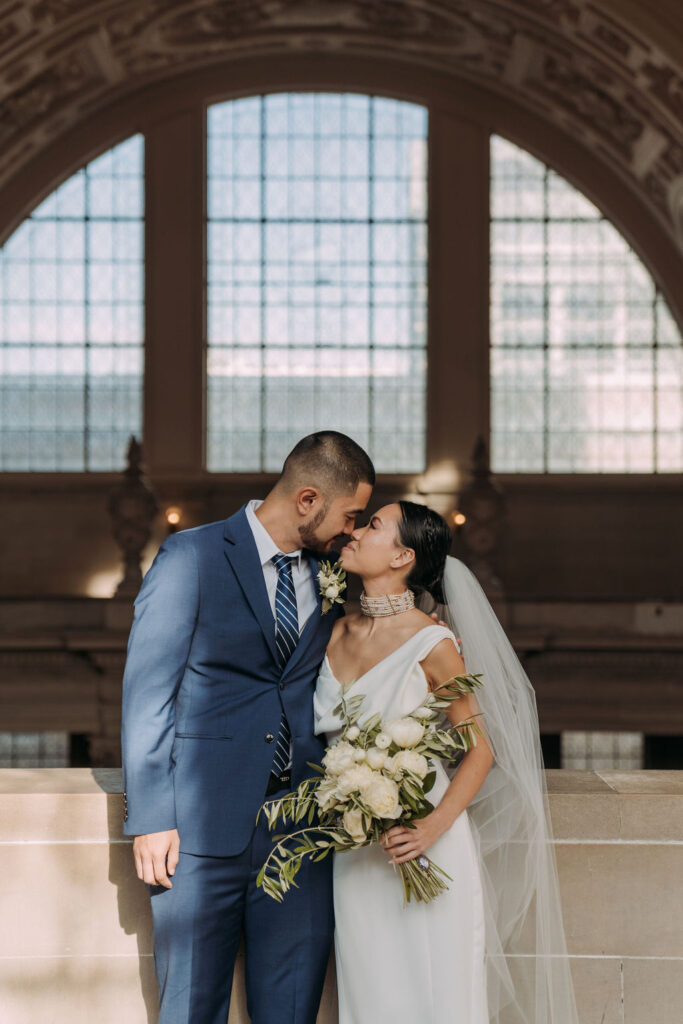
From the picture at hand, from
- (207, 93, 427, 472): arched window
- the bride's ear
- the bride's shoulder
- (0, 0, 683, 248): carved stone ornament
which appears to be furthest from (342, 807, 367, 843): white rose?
(207, 93, 427, 472): arched window

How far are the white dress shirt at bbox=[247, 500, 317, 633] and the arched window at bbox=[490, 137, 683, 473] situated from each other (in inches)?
542

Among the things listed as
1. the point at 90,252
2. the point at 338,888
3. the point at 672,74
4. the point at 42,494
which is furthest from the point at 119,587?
the point at 338,888

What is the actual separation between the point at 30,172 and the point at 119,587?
6.99 m

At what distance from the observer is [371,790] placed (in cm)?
238

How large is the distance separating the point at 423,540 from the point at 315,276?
47.2 feet

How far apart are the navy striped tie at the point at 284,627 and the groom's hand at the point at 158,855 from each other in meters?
0.32

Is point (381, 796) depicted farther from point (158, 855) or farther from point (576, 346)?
point (576, 346)

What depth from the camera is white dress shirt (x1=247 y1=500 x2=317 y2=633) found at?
278 centimetres

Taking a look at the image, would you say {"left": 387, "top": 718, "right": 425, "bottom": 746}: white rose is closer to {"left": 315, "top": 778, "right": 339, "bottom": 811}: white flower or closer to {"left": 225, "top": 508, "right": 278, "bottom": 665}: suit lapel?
{"left": 315, "top": 778, "right": 339, "bottom": 811}: white flower

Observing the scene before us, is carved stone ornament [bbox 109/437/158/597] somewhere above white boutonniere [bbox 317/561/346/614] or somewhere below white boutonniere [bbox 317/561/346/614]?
above

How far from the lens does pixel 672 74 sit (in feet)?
40.9

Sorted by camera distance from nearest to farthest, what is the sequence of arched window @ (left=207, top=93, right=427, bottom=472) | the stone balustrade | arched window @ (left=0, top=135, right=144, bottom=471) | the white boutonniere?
the white boutonniere, the stone balustrade, arched window @ (left=0, top=135, right=144, bottom=471), arched window @ (left=207, top=93, right=427, bottom=472)

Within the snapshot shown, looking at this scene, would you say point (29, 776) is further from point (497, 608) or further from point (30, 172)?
point (30, 172)

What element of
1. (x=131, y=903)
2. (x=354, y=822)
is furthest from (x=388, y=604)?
(x=131, y=903)
